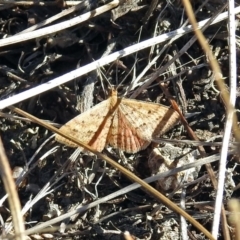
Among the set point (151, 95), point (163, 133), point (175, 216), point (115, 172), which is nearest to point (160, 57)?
point (151, 95)

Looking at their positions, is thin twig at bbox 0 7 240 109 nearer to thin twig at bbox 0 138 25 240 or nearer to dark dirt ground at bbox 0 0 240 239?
dark dirt ground at bbox 0 0 240 239

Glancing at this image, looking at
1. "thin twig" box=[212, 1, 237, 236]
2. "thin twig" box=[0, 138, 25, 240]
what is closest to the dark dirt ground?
"thin twig" box=[212, 1, 237, 236]

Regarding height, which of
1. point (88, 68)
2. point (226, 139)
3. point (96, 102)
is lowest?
point (226, 139)

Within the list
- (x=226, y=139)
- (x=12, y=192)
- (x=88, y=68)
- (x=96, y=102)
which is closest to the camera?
(x=12, y=192)

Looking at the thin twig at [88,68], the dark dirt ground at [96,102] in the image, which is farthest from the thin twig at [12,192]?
the dark dirt ground at [96,102]

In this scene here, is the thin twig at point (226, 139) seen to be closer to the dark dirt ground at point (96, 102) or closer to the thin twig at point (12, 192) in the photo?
the dark dirt ground at point (96, 102)

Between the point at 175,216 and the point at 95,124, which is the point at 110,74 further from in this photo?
the point at 175,216

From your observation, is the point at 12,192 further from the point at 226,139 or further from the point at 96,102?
the point at 96,102

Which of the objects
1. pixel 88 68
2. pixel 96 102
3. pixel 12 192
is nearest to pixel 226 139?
pixel 88 68
